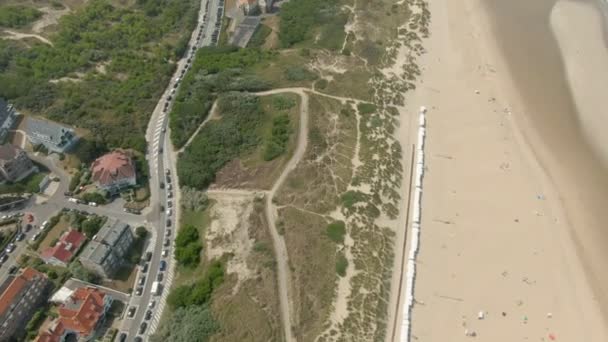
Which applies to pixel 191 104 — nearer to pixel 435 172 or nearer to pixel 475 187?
pixel 435 172

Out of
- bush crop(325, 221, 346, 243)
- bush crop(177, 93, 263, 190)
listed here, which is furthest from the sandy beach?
bush crop(177, 93, 263, 190)

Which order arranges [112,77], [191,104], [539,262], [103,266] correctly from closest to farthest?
[103,266], [539,262], [191,104], [112,77]

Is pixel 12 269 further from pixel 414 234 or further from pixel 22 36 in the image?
pixel 22 36

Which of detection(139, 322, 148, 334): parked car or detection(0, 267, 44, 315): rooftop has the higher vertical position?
detection(0, 267, 44, 315): rooftop

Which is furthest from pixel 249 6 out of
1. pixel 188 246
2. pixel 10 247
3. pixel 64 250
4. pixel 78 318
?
pixel 78 318

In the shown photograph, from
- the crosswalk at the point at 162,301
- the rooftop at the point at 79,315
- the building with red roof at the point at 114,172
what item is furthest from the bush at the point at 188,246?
the building with red roof at the point at 114,172

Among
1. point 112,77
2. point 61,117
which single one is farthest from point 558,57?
point 61,117

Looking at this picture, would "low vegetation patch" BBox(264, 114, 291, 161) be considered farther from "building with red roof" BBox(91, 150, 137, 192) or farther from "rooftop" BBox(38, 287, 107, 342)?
"rooftop" BBox(38, 287, 107, 342)
